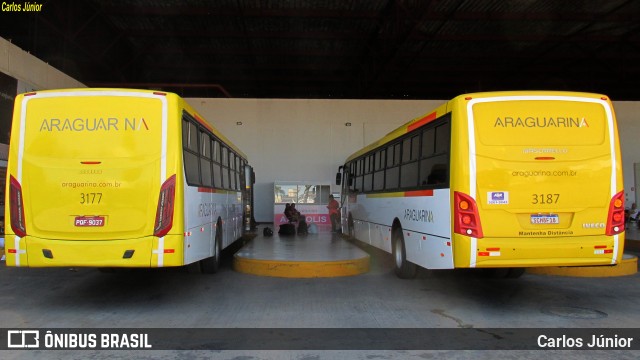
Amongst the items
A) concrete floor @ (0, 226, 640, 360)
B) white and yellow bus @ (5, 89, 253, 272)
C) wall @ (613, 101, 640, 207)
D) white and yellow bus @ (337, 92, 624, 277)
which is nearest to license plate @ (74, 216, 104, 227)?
white and yellow bus @ (5, 89, 253, 272)

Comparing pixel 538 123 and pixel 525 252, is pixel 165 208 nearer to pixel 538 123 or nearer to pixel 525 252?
pixel 525 252

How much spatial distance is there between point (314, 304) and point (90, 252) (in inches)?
124

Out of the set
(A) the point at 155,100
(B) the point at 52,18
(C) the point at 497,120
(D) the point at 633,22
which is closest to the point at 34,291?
(A) the point at 155,100

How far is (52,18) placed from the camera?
17.7m

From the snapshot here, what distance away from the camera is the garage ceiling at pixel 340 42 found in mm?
17016

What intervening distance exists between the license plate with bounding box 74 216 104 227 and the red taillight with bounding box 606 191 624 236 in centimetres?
678

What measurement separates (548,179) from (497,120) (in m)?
1.03

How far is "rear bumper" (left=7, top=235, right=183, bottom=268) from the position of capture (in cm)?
631

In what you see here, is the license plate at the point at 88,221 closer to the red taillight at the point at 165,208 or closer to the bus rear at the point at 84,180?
the bus rear at the point at 84,180

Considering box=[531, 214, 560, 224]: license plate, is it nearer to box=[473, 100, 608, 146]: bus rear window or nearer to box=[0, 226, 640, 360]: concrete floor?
box=[473, 100, 608, 146]: bus rear window

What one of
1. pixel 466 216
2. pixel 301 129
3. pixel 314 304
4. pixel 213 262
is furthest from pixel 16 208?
pixel 301 129

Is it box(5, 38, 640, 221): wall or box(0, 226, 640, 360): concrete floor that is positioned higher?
box(5, 38, 640, 221): wall

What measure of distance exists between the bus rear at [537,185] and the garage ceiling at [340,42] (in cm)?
1012

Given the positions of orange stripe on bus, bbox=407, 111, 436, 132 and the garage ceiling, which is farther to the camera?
the garage ceiling
